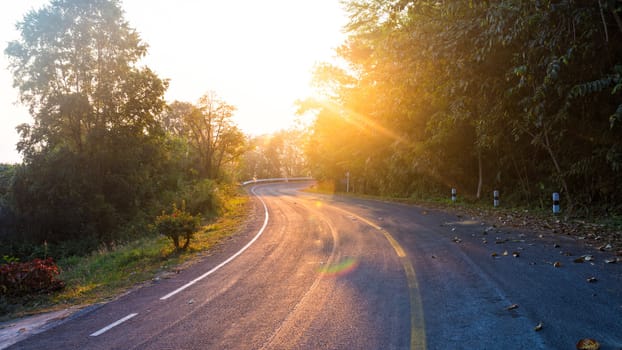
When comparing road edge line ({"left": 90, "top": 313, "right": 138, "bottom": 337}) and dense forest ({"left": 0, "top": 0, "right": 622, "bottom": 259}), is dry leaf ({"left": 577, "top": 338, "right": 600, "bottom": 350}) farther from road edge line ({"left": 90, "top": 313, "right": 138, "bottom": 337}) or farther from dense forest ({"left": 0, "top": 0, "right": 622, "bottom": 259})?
dense forest ({"left": 0, "top": 0, "right": 622, "bottom": 259})

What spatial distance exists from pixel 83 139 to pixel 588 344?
2785cm

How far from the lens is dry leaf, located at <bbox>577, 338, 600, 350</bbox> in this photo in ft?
11.7

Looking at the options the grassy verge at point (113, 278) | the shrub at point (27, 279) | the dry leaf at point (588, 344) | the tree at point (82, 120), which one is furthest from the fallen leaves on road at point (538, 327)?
the tree at point (82, 120)

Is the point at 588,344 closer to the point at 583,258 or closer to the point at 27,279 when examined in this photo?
the point at 583,258

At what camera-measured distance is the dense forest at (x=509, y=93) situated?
966 cm

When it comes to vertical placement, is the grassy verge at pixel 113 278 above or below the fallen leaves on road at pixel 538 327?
below

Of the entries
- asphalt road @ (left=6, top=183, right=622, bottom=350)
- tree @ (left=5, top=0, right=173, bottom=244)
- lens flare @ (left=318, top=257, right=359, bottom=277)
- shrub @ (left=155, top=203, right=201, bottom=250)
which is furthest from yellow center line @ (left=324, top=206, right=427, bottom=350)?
tree @ (left=5, top=0, right=173, bottom=244)

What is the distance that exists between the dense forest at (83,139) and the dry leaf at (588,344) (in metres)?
22.4

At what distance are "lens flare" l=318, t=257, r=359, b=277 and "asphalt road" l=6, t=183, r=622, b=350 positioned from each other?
0.06 feet

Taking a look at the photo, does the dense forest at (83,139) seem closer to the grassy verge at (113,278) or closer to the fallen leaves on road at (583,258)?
the grassy verge at (113,278)

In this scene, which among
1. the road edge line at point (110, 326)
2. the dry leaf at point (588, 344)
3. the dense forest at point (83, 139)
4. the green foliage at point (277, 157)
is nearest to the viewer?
the dry leaf at point (588, 344)

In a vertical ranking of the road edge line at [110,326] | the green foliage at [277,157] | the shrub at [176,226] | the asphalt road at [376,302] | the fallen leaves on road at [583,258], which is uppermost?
the green foliage at [277,157]

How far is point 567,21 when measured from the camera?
952cm

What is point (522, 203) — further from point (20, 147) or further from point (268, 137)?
point (268, 137)
